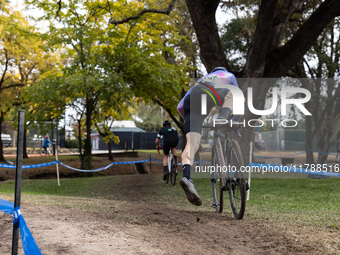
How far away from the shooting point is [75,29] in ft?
51.5

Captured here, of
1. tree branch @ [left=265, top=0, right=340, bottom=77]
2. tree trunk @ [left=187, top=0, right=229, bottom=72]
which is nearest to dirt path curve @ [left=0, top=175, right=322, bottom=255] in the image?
tree trunk @ [left=187, top=0, right=229, bottom=72]

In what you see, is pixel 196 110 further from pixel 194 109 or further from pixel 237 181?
pixel 237 181

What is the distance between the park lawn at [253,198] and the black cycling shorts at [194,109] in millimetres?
2301

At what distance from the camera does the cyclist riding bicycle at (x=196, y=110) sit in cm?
414

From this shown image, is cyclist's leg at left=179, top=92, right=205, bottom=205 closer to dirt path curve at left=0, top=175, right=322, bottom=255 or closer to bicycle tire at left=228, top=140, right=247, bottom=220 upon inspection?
dirt path curve at left=0, top=175, right=322, bottom=255

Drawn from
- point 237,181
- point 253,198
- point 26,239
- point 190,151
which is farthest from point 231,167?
point 253,198

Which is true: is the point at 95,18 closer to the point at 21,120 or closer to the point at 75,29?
the point at 75,29

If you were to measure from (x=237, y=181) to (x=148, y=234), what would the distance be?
5.19 ft

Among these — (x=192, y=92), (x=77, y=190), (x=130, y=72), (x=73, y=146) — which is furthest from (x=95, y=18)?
(x=73, y=146)

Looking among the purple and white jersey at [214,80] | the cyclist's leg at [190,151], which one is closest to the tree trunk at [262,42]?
the purple and white jersey at [214,80]

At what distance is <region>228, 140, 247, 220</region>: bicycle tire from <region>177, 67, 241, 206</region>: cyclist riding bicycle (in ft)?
2.40

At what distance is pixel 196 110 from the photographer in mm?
4227

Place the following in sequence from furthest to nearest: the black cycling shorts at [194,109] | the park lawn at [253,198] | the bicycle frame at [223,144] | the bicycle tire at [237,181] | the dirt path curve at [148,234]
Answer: the park lawn at [253,198]
the bicycle frame at [223,144]
the bicycle tire at [237,181]
the black cycling shorts at [194,109]
the dirt path curve at [148,234]

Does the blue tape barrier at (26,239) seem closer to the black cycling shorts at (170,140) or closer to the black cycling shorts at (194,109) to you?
the black cycling shorts at (194,109)
